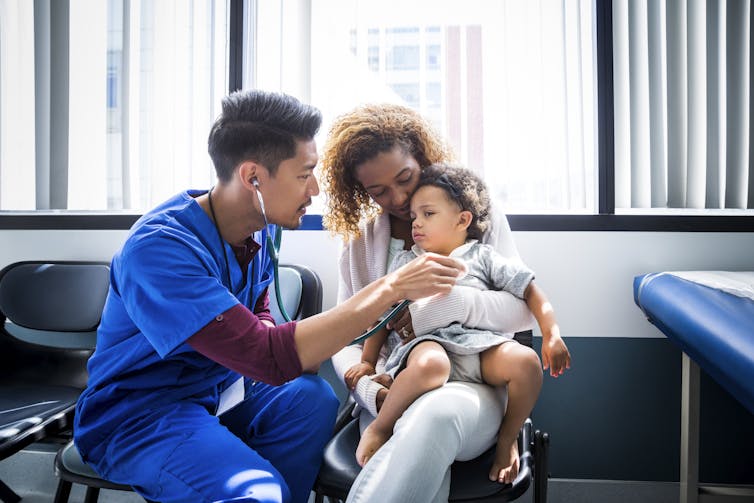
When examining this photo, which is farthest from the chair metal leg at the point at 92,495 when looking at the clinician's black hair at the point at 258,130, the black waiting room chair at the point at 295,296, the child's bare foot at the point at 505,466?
the child's bare foot at the point at 505,466

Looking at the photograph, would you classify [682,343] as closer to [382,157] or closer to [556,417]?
[556,417]

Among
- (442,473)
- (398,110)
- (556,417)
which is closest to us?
(442,473)

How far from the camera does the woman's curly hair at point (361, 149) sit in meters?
1.42

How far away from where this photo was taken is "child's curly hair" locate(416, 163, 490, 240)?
1.33m

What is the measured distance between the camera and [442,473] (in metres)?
0.96

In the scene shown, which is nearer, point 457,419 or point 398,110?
point 457,419

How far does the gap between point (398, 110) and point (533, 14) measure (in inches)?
29.8

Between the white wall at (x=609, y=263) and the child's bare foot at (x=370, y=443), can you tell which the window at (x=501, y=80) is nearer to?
the white wall at (x=609, y=263)

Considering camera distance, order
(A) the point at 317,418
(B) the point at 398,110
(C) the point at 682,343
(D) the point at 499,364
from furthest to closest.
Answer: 1. (B) the point at 398,110
2. (C) the point at 682,343
3. (A) the point at 317,418
4. (D) the point at 499,364

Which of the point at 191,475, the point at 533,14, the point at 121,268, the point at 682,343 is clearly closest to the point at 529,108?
the point at 533,14

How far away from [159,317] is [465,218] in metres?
0.75

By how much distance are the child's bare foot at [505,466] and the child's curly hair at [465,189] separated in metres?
0.55

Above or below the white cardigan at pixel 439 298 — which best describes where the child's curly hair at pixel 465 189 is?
above

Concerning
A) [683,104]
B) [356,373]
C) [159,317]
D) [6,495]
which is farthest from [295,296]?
[683,104]
